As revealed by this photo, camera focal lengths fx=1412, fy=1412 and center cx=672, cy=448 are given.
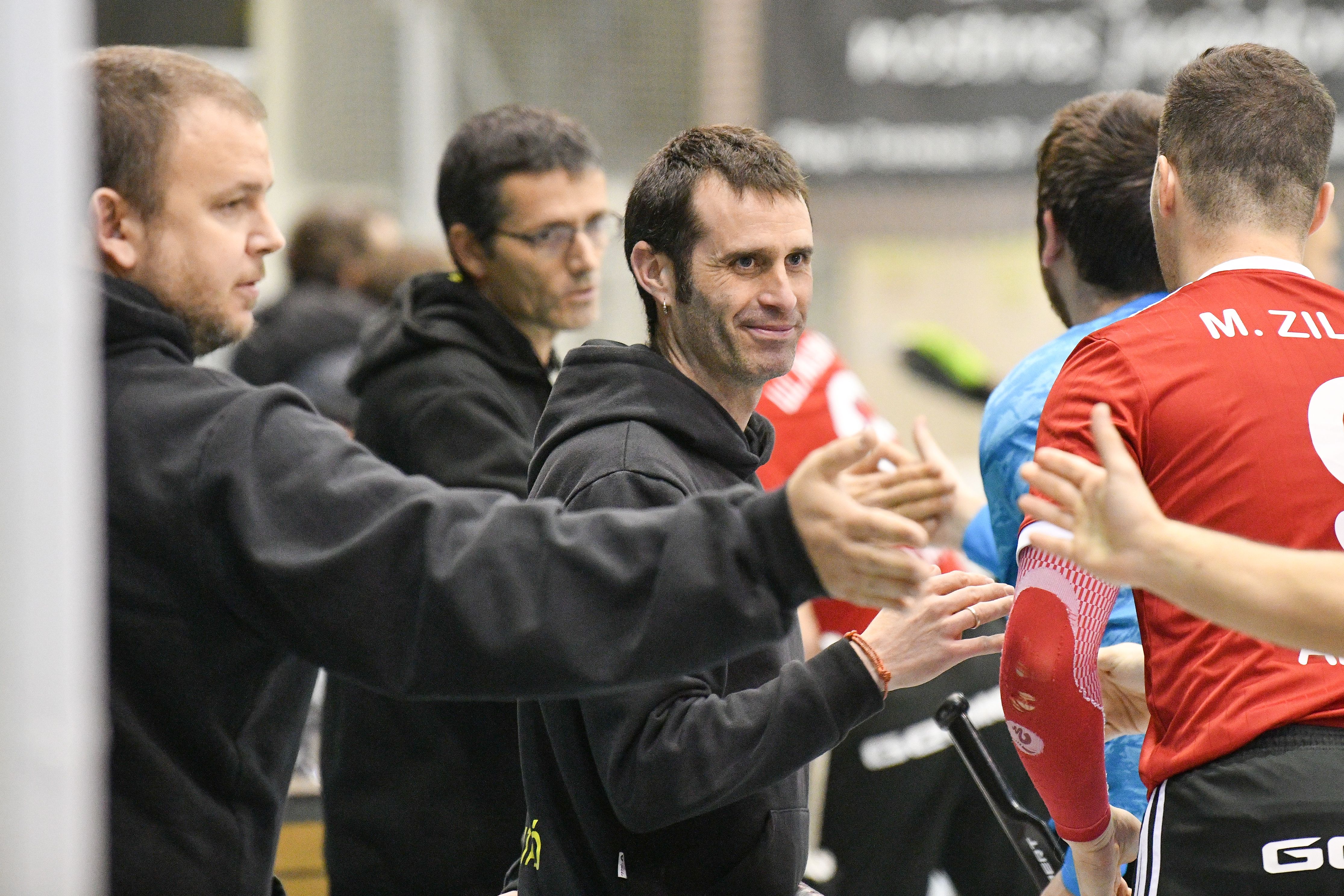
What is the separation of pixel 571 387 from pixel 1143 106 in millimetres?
1097

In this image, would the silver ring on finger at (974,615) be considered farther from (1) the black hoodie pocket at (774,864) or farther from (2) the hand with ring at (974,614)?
(1) the black hoodie pocket at (774,864)

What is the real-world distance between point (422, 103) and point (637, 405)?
18.1 feet

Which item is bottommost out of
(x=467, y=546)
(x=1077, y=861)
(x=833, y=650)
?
(x=1077, y=861)

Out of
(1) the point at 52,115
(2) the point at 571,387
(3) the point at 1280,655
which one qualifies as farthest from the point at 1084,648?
(1) the point at 52,115

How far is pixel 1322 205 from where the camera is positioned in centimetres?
192

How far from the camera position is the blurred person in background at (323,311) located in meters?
4.84

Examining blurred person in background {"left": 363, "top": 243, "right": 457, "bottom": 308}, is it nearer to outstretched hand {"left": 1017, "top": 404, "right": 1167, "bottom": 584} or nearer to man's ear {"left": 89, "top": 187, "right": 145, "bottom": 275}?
man's ear {"left": 89, "top": 187, "right": 145, "bottom": 275}

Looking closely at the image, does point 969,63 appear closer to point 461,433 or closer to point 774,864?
point 461,433

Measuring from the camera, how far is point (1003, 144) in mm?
7266

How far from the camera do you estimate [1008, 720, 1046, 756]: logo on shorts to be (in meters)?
1.86

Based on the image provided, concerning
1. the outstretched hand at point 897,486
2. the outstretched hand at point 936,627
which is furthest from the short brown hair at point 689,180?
the outstretched hand at point 897,486

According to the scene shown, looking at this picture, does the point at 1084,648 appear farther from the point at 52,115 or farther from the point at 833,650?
the point at 52,115

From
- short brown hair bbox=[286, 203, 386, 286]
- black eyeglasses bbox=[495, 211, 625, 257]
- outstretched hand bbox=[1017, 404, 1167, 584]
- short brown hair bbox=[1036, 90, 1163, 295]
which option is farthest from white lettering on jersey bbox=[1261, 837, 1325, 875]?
short brown hair bbox=[286, 203, 386, 286]

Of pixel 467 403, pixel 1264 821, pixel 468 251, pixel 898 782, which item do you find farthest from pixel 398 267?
pixel 1264 821
